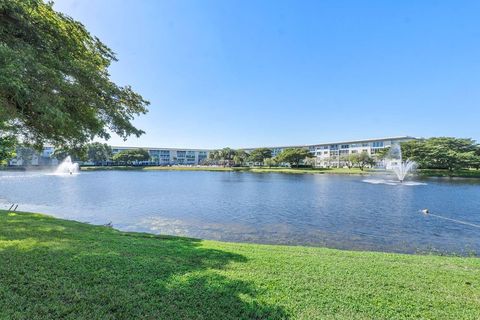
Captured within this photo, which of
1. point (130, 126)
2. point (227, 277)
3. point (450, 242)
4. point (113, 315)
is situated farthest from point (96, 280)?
point (450, 242)

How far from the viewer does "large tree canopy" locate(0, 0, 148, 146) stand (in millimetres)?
4543

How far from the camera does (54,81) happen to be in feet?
16.4

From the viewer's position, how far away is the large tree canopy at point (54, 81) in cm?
454

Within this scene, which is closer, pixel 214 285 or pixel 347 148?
pixel 214 285

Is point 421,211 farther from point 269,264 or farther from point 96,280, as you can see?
point 96,280

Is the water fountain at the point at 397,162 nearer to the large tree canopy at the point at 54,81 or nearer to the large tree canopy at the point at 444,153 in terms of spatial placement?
the large tree canopy at the point at 444,153

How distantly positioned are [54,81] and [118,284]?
13.4ft

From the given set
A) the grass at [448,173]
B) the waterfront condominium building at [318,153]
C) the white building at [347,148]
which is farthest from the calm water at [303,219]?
the white building at [347,148]

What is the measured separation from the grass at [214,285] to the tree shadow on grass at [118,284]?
16mm

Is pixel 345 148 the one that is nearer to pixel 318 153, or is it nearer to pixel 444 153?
pixel 318 153

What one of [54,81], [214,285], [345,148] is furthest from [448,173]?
[54,81]

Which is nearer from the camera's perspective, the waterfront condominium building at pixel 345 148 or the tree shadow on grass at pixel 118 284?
the tree shadow on grass at pixel 118 284

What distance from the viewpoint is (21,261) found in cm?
540

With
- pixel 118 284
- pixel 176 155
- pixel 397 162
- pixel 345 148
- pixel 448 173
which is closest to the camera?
pixel 118 284
